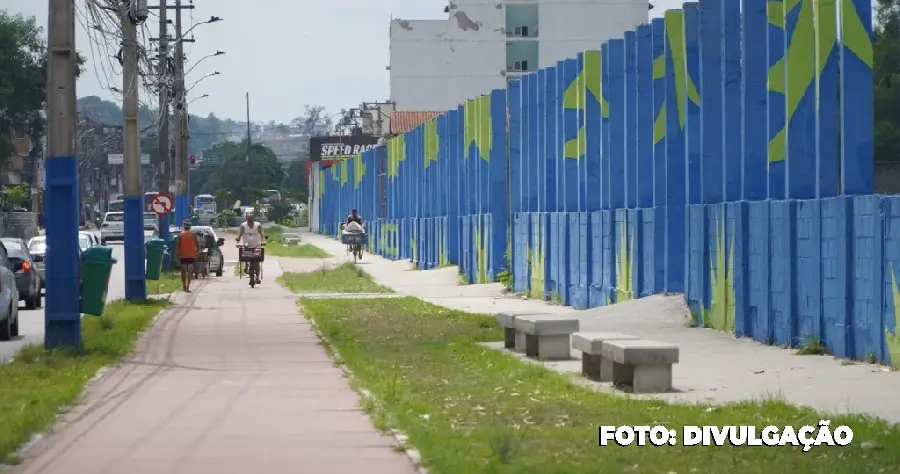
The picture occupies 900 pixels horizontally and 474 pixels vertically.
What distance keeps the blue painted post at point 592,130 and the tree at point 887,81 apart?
3289cm

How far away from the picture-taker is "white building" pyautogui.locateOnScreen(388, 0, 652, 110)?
385 ft

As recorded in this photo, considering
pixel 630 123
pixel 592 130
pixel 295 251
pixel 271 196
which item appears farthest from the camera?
pixel 271 196

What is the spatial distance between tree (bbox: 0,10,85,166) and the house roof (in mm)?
21679

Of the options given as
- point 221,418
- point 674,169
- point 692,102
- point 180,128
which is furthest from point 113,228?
point 221,418

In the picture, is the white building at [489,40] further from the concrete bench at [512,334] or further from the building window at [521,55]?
the concrete bench at [512,334]

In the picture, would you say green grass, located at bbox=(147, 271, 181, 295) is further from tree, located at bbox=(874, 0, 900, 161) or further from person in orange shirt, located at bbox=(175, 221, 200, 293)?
tree, located at bbox=(874, 0, 900, 161)

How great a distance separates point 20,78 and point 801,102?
289 ft

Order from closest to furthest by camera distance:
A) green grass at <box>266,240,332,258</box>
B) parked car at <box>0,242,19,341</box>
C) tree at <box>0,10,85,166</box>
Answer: parked car at <box>0,242,19,341</box> < green grass at <box>266,240,332,258</box> < tree at <box>0,10,85,166</box>

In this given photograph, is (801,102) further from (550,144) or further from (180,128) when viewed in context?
(180,128)

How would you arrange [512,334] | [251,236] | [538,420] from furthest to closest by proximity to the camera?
[251,236], [512,334], [538,420]

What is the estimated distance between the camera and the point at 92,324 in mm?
26766

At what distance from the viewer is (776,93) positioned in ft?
70.4

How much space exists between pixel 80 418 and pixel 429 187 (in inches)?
1690

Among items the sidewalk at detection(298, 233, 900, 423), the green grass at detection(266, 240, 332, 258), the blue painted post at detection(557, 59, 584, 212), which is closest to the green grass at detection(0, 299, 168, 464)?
the sidewalk at detection(298, 233, 900, 423)
